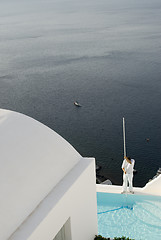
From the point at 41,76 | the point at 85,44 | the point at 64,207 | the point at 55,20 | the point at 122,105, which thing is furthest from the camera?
the point at 55,20

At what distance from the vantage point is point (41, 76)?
4562 cm

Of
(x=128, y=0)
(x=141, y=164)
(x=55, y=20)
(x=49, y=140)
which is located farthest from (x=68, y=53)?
(x=128, y=0)

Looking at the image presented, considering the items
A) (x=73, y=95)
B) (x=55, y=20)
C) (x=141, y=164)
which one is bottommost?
(x=141, y=164)

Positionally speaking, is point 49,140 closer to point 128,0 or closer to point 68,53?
point 68,53

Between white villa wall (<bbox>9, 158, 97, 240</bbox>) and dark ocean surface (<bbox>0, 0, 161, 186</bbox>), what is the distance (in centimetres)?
1908

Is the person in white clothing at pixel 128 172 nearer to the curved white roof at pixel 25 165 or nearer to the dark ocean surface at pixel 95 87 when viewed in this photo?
the curved white roof at pixel 25 165

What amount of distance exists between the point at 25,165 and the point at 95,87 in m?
35.2

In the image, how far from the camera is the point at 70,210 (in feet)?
20.1

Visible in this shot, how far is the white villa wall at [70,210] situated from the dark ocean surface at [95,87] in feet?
62.6

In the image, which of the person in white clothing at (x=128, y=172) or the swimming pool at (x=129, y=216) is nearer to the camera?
the swimming pool at (x=129, y=216)

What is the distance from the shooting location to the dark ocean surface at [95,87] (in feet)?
97.8

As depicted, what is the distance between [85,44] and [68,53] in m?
5.97

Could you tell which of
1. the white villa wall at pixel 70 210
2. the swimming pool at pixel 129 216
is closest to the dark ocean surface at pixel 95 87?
the swimming pool at pixel 129 216

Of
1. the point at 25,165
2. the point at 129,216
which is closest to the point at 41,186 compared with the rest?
the point at 25,165
